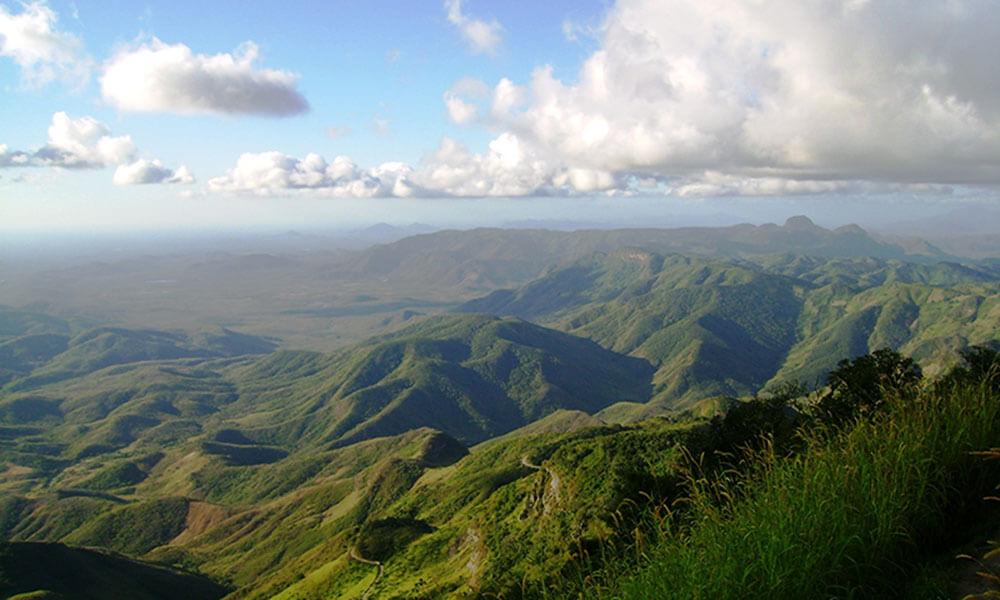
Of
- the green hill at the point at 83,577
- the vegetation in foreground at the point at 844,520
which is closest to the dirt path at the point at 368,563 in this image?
the green hill at the point at 83,577

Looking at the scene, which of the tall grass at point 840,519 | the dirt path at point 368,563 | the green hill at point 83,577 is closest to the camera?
the tall grass at point 840,519

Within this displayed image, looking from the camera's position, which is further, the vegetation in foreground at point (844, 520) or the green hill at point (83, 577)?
the green hill at point (83, 577)

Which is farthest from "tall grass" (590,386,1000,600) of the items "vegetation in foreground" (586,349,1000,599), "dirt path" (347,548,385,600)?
"dirt path" (347,548,385,600)

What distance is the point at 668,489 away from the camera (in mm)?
21703

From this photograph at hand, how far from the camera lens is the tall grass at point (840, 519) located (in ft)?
17.4

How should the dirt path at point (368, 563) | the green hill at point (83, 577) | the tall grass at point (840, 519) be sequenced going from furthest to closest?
the green hill at point (83, 577), the dirt path at point (368, 563), the tall grass at point (840, 519)

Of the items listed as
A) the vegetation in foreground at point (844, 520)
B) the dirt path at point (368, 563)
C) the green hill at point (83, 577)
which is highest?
the vegetation in foreground at point (844, 520)

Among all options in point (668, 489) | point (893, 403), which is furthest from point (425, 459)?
point (893, 403)

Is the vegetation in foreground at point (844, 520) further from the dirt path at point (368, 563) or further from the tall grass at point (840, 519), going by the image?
the dirt path at point (368, 563)

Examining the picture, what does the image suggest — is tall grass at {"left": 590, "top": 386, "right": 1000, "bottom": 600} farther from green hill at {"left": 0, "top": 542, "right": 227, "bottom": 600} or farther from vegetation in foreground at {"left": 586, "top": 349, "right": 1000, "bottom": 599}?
green hill at {"left": 0, "top": 542, "right": 227, "bottom": 600}

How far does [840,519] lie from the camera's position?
572 centimetres

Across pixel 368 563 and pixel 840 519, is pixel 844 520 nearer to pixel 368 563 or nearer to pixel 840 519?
pixel 840 519

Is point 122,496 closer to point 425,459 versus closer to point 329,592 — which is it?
point 425,459

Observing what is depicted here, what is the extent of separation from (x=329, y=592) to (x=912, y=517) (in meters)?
69.9
